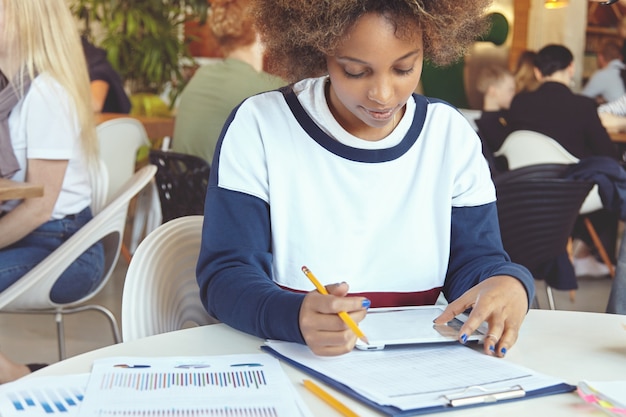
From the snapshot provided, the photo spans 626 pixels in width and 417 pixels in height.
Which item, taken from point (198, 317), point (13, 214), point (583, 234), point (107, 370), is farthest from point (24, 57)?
point (583, 234)

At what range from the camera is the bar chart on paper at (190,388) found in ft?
2.99

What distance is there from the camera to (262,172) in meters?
1.41

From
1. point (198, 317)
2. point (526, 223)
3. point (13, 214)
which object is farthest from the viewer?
point (526, 223)

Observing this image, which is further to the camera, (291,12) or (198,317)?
(198,317)

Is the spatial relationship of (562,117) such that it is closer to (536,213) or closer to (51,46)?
(536,213)

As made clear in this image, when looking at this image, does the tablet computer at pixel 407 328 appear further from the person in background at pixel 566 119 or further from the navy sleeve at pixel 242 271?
the person in background at pixel 566 119

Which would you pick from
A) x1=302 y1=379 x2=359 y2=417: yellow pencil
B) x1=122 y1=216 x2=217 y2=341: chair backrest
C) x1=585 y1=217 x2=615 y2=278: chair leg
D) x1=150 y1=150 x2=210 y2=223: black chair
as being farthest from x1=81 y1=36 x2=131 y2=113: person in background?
x1=302 y1=379 x2=359 y2=417: yellow pencil

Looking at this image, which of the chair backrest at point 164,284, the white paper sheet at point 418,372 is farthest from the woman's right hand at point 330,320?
the chair backrest at point 164,284

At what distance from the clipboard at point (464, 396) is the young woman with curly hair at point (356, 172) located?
272 mm

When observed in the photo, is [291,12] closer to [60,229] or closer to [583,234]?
[60,229]

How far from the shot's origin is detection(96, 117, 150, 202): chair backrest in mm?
3773

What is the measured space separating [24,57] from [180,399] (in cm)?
184

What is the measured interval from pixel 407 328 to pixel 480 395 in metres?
0.22

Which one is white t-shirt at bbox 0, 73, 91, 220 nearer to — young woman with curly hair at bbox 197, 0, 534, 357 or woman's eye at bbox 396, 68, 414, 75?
young woman with curly hair at bbox 197, 0, 534, 357
